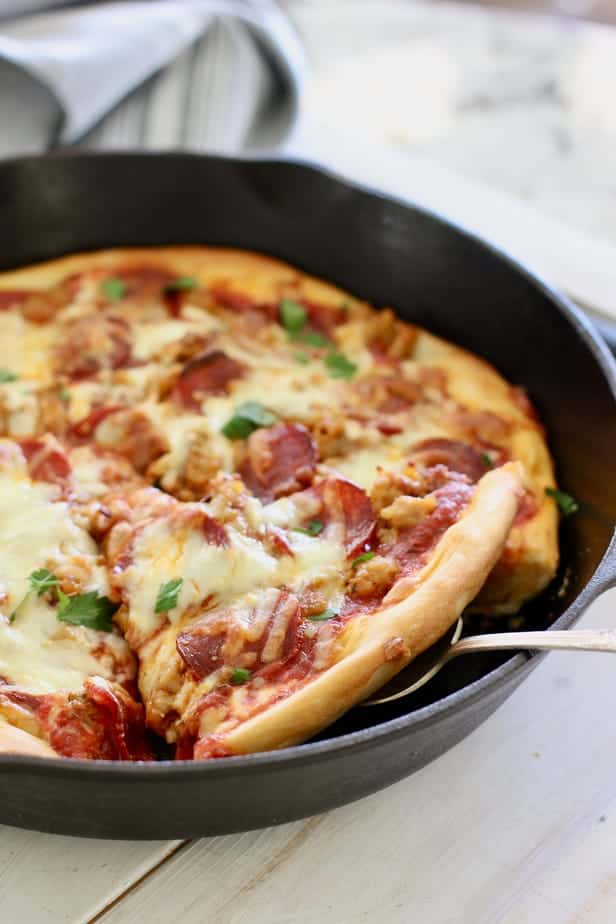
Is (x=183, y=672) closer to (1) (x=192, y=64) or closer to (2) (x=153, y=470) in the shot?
(2) (x=153, y=470)

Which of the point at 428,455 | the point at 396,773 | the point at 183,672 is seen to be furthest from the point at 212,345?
the point at 396,773

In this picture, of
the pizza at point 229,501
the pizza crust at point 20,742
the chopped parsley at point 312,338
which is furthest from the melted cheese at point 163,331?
the pizza crust at point 20,742

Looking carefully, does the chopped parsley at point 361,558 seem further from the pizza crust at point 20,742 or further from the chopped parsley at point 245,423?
the pizza crust at point 20,742

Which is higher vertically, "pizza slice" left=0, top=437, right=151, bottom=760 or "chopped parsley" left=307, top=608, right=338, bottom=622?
"chopped parsley" left=307, top=608, right=338, bottom=622

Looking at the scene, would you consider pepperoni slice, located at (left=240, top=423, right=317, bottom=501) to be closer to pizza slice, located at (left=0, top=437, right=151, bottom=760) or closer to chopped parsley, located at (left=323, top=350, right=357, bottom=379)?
chopped parsley, located at (left=323, top=350, right=357, bottom=379)

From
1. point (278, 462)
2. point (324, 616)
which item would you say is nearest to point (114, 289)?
point (278, 462)

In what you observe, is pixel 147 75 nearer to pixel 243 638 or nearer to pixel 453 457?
pixel 453 457

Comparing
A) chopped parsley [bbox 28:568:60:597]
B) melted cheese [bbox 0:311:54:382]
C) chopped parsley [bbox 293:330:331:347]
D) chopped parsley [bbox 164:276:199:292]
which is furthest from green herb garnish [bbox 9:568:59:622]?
chopped parsley [bbox 164:276:199:292]
